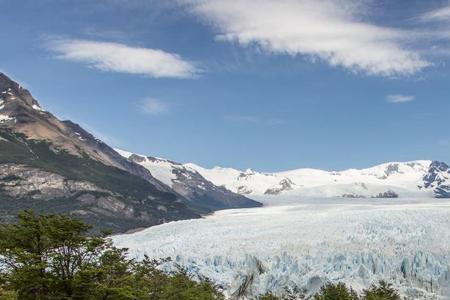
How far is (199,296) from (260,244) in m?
24.5

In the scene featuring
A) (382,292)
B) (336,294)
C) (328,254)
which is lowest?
(382,292)

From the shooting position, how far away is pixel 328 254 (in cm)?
7094

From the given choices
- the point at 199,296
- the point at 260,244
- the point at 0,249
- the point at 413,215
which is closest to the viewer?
the point at 0,249

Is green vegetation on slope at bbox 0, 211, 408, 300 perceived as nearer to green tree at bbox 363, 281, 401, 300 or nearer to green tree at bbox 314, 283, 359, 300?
green tree at bbox 314, 283, 359, 300

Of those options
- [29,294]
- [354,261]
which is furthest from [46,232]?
[354,261]

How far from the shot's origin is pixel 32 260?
28547 mm

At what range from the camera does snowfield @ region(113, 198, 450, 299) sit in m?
66.9

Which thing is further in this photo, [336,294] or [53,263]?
[336,294]

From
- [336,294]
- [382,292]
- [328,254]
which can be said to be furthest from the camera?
[328,254]

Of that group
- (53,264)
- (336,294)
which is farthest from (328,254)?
(53,264)

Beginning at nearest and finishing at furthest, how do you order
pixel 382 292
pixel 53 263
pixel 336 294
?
pixel 53 263 < pixel 336 294 < pixel 382 292

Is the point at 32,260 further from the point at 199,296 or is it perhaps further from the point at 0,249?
the point at 199,296

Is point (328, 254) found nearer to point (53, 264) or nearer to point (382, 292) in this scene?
point (382, 292)

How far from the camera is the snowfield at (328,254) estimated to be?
219 feet
